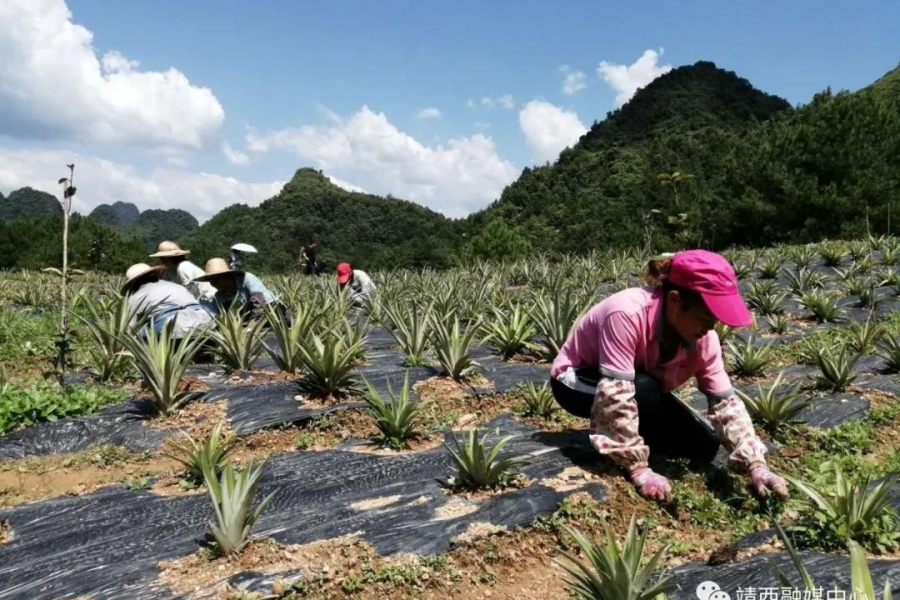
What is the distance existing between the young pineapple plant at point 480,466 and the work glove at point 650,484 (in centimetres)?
50

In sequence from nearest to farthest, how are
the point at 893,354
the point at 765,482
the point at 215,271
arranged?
the point at 765,482 < the point at 893,354 < the point at 215,271

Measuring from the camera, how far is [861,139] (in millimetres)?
23812

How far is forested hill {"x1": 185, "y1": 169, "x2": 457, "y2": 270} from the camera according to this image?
67.3 meters

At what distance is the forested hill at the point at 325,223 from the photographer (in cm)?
6731

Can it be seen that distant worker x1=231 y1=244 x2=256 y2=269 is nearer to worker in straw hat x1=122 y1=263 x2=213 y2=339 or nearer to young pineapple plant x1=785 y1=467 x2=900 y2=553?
worker in straw hat x1=122 y1=263 x2=213 y2=339

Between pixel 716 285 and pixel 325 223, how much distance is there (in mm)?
75777

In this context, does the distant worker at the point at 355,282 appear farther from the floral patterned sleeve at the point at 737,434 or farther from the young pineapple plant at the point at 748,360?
the floral patterned sleeve at the point at 737,434

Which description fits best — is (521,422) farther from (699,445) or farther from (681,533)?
(681,533)

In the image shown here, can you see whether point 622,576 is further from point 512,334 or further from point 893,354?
point 893,354

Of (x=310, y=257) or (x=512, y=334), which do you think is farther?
(x=310, y=257)

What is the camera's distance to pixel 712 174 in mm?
44406

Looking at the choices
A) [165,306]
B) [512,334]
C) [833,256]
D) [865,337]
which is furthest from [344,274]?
[833,256]

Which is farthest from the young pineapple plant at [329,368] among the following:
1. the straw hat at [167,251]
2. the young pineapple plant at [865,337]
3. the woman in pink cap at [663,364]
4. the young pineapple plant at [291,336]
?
the young pineapple plant at [865,337]

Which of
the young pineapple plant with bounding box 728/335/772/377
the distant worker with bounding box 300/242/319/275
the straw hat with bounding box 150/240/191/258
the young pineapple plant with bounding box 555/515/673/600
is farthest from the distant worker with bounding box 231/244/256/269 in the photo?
the distant worker with bounding box 300/242/319/275
